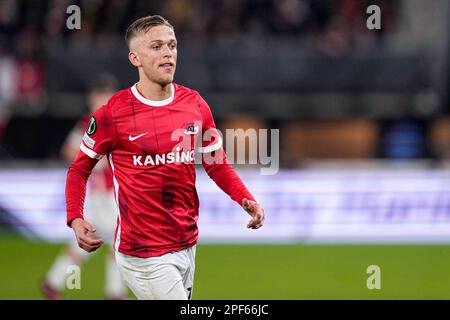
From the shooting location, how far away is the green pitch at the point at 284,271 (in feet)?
29.5

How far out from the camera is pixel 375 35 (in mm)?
17562

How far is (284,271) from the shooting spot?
1039 centimetres

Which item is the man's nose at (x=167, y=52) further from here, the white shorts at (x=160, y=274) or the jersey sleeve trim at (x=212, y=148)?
the white shorts at (x=160, y=274)

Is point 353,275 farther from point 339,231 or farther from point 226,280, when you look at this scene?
point 339,231

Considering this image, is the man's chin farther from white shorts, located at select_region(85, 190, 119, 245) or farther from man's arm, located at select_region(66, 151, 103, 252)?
white shorts, located at select_region(85, 190, 119, 245)

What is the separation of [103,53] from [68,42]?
73cm

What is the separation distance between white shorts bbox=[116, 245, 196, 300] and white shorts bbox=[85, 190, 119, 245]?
3499mm

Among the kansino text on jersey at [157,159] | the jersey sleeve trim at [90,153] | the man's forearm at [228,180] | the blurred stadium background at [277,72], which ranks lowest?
the man's forearm at [228,180]

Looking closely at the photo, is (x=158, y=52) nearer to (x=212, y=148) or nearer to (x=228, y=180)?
(x=212, y=148)

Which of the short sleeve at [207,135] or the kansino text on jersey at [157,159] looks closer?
the kansino text on jersey at [157,159]

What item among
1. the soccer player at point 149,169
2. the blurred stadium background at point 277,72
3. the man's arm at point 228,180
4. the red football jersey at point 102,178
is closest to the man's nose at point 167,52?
the soccer player at point 149,169

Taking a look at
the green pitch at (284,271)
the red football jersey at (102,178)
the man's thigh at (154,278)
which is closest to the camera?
the man's thigh at (154,278)

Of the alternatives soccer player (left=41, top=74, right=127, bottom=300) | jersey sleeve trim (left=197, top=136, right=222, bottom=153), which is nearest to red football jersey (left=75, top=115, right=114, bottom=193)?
soccer player (left=41, top=74, right=127, bottom=300)

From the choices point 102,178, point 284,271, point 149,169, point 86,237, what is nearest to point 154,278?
point 86,237
